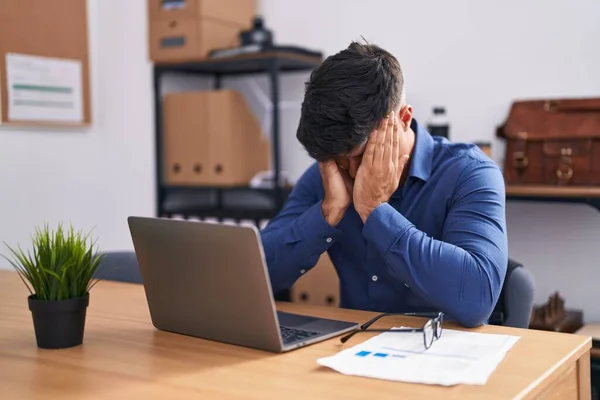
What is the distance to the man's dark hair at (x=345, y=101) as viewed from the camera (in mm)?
1486

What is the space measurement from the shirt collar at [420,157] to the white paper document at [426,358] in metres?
0.49

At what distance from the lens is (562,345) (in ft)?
4.02

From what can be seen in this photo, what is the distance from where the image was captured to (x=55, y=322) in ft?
4.17

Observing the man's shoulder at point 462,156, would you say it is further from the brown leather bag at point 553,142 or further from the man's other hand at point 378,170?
the brown leather bag at point 553,142

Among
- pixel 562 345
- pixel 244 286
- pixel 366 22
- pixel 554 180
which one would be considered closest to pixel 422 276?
pixel 562 345

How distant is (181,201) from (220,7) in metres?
0.97

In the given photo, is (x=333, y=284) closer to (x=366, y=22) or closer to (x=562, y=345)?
(x=366, y=22)

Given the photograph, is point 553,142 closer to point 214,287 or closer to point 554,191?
point 554,191

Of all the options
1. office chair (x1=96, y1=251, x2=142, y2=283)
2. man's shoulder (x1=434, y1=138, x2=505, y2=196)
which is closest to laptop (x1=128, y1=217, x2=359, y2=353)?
man's shoulder (x1=434, y1=138, x2=505, y2=196)

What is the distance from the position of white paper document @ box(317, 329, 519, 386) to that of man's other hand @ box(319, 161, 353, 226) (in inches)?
15.8

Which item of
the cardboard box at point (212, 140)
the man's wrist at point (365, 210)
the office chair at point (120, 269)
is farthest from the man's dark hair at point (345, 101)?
the cardboard box at point (212, 140)

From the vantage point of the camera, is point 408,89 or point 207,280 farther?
point 408,89

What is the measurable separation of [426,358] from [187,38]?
247 cm

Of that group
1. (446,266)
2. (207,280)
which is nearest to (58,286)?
(207,280)
